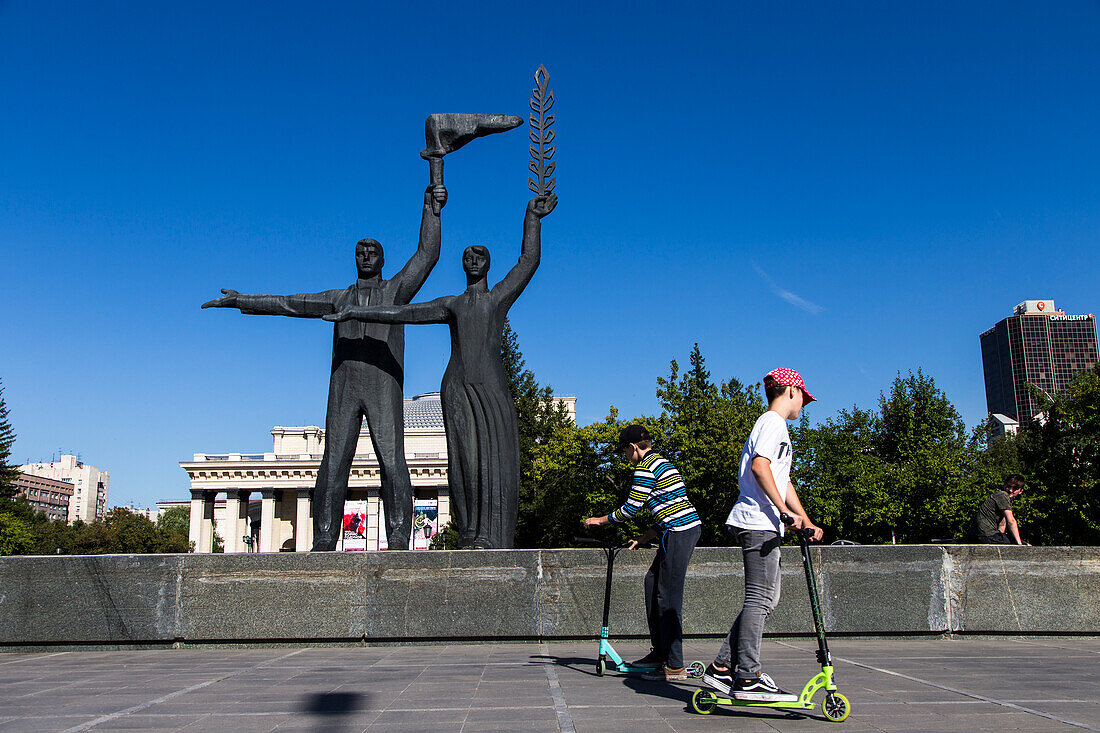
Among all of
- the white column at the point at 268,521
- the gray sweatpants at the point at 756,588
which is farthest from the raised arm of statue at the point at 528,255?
the white column at the point at 268,521

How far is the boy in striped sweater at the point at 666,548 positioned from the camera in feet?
20.0

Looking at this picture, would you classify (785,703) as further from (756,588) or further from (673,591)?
(673,591)

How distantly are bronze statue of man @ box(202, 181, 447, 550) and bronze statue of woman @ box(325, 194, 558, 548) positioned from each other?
1.59 feet

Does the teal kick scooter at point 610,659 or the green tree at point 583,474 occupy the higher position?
the green tree at point 583,474

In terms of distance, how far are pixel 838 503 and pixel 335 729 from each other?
43.3 meters

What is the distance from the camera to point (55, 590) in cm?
873

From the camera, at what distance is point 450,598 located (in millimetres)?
8680

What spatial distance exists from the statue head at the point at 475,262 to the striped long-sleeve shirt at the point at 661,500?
4526 millimetres

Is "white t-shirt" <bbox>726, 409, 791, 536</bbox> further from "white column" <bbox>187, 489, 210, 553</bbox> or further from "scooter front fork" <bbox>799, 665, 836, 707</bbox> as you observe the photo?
"white column" <bbox>187, 489, 210, 553</bbox>

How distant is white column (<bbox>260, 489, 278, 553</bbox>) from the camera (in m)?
85.1

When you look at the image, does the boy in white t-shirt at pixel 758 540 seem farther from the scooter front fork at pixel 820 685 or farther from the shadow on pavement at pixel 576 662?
the shadow on pavement at pixel 576 662

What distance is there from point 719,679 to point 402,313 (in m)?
6.19

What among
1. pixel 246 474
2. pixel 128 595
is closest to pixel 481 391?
pixel 128 595

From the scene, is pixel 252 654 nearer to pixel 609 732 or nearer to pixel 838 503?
pixel 609 732
